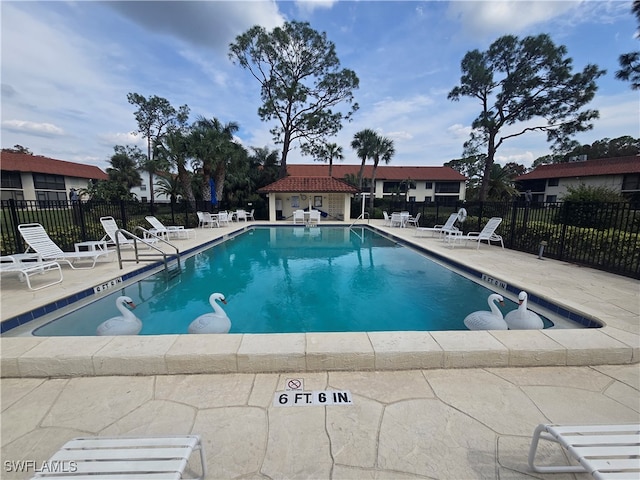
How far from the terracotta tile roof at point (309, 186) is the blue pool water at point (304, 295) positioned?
35.9 ft

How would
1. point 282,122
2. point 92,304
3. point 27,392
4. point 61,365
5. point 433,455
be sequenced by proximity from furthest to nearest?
1. point 282,122
2. point 92,304
3. point 61,365
4. point 27,392
5. point 433,455

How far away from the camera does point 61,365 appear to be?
246 centimetres

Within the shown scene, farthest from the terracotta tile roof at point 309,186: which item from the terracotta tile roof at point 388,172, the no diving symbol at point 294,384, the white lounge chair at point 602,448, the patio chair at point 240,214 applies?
the white lounge chair at point 602,448

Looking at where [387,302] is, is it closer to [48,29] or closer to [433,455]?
[433,455]

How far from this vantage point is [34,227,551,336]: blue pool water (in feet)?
14.7

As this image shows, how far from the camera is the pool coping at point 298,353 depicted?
8.13 feet

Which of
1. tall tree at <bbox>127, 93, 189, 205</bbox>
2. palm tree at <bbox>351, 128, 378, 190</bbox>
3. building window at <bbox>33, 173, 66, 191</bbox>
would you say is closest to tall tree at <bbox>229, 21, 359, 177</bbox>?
palm tree at <bbox>351, 128, 378, 190</bbox>

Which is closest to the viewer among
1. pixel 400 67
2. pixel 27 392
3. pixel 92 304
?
pixel 27 392

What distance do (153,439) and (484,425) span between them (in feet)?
7.08

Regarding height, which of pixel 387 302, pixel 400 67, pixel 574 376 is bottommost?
pixel 387 302

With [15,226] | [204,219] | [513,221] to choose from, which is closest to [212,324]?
[15,226]

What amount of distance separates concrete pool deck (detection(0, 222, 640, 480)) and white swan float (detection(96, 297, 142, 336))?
53cm

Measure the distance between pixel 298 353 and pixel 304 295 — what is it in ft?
10.7

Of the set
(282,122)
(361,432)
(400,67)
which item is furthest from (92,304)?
(282,122)
